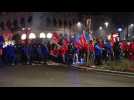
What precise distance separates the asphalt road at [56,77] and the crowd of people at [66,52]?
180mm

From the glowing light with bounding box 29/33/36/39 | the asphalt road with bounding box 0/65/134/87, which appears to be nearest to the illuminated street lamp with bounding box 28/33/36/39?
the glowing light with bounding box 29/33/36/39

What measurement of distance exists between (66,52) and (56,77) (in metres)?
0.65

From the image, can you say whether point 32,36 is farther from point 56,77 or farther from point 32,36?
point 56,77

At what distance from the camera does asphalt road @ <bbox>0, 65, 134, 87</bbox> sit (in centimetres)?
958

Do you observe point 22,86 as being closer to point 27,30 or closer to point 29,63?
point 29,63

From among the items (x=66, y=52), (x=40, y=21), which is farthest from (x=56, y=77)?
(x=40, y=21)

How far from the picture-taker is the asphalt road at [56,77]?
958cm

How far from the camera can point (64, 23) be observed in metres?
9.82

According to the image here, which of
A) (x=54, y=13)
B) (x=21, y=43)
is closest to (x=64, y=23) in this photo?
(x=54, y=13)

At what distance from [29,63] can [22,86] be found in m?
0.62

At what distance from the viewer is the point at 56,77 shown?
9672mm

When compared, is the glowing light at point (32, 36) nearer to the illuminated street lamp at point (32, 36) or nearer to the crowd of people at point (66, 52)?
the illuminated street lamp at point (32, 36)
